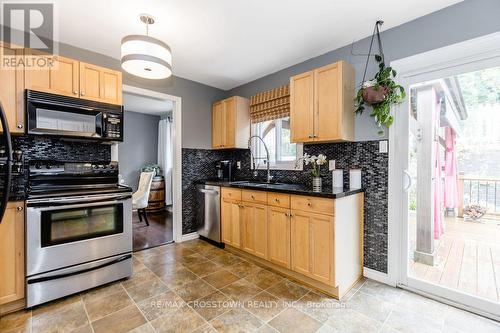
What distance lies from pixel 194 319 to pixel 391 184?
2.15 m

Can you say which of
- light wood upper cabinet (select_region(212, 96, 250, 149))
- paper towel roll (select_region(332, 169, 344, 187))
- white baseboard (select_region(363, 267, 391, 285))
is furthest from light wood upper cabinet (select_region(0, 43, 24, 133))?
white baseboard (select_region(363, 267, 391, 285))

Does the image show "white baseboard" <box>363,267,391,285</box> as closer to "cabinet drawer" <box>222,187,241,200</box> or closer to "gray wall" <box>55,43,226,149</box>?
"cabinet drawer" <box>222,187,241,200</box>

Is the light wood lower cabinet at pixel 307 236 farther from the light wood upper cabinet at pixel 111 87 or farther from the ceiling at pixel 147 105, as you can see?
the ceiling at pixel 147 105

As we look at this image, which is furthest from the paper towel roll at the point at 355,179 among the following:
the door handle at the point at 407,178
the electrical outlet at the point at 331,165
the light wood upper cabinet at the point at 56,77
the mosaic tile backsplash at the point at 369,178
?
the light wood upper cabinet at the point at 56,77

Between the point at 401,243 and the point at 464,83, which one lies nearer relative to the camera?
the point at 464,83

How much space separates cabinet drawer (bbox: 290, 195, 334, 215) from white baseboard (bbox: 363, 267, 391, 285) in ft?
3.14

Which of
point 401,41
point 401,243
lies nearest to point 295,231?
point 401,243

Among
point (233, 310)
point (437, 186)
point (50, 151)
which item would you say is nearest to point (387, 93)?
point (437, 186)

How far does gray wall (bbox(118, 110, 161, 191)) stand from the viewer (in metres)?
5.59

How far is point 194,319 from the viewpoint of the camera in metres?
1.80

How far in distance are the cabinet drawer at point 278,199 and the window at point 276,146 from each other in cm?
75

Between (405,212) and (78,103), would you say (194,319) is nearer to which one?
(405,212)

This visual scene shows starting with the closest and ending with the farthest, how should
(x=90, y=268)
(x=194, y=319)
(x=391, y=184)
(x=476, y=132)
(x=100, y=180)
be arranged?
(x=194, y=319), (x=476, y=132), (x=90, y=268), (x=391, y=184), (x=100, y=180)

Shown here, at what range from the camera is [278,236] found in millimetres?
2490
